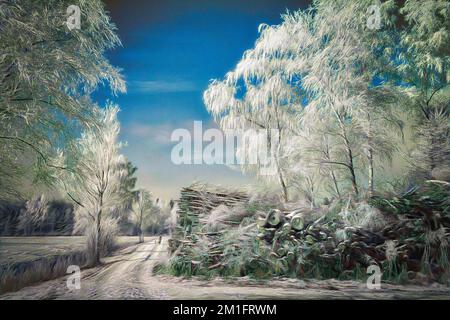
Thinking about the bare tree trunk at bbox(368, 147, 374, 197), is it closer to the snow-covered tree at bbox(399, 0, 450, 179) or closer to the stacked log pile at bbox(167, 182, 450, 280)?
the stacked log pile at bbox(167, 182, 450, 280)

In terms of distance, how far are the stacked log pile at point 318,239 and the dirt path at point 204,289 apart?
5.0 inches

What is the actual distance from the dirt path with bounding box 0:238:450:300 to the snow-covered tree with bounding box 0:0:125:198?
50.1 inches

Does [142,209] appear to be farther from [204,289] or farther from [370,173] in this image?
[370,173]

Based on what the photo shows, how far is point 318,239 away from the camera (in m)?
4.33

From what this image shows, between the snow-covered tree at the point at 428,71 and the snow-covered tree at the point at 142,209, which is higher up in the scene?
the snow-covered tree at the point at 428,71

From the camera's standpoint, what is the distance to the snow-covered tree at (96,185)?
14.4 ft

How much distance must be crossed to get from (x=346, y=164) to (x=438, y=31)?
1944mm

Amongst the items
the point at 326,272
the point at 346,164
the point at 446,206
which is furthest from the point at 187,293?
the point at 446,206

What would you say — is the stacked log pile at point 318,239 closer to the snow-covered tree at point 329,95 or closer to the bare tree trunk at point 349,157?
the bare tree trunk at point 349,157

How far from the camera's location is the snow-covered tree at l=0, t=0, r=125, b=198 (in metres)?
4.11

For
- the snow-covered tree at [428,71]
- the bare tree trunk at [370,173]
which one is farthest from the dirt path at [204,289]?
the snow-covered tree at [428,71]

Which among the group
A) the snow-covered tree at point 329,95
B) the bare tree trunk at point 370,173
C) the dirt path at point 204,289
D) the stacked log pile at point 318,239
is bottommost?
the dirt path at point 204,289

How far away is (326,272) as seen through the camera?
429 centimetres

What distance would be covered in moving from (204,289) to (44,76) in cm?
301
